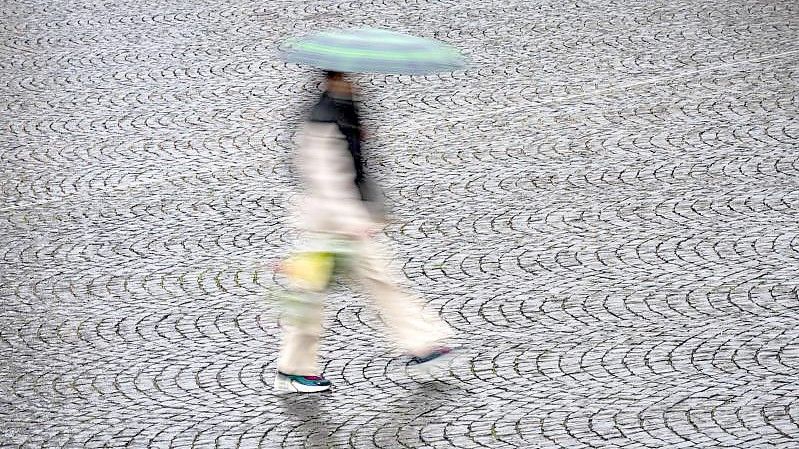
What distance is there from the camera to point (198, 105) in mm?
12211

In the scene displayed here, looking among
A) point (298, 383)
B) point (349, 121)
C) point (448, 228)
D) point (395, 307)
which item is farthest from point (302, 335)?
point (448, 228)

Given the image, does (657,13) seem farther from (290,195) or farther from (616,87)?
(290,195)

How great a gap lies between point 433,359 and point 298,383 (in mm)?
684

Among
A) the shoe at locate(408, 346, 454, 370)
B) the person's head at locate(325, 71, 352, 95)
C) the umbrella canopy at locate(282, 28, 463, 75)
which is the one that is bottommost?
the shoe at locate(408, 346, 454, 370)

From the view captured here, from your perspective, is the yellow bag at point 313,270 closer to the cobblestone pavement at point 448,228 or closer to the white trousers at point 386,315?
the white trousers at point 386,315

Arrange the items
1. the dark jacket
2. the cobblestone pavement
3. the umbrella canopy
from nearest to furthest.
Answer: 1. the umbrella canopy
2. the cobblestone pavement
3. the dark jacket

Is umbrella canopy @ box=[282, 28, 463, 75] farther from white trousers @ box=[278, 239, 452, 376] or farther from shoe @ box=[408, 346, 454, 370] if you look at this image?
shoe @ box=[408, 346, 454, 370]

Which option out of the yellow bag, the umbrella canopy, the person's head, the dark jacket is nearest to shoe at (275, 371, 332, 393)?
the yellow bag

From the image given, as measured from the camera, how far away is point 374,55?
678 centimetres

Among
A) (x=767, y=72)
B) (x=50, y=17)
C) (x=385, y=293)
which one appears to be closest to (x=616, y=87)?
(x=767, y=72)

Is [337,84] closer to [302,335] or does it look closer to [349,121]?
[349,121]

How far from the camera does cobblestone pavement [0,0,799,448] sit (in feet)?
22.5

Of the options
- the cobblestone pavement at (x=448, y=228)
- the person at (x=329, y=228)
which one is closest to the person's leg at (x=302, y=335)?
the person at (x=329, y=228)

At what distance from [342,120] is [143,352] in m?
1.71
